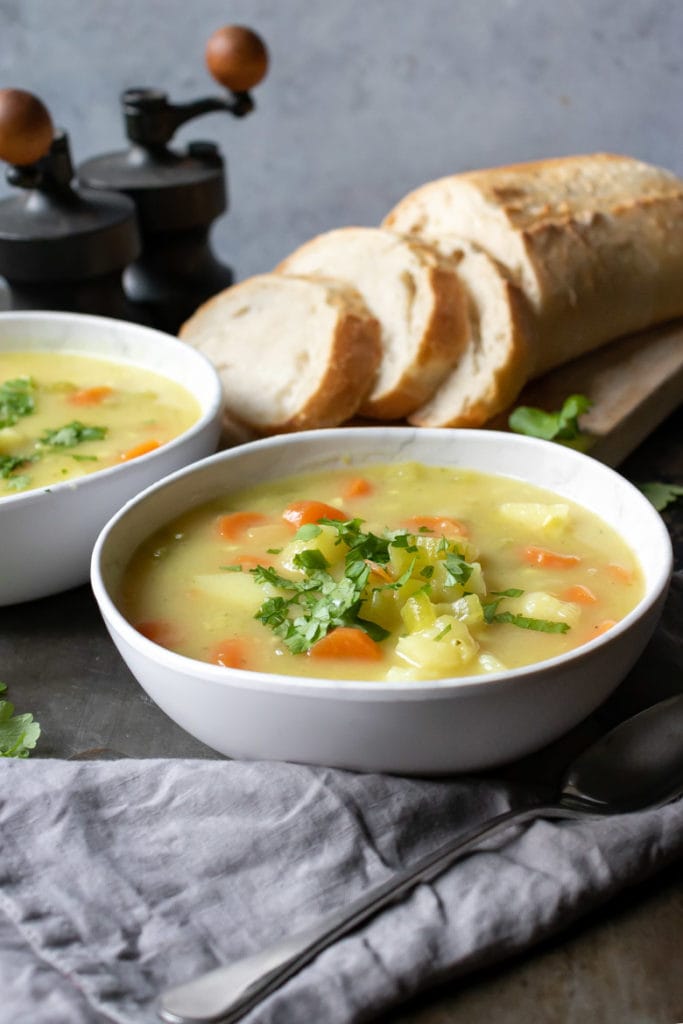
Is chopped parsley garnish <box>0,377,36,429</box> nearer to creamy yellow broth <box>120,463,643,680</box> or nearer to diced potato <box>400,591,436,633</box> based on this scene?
creamy yellow broth <box>120,463,643,680</box>

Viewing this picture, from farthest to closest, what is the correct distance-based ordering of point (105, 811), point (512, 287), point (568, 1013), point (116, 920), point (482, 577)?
point (512, 287) < point (482, 577) < point (105, 811) < point (116, 920) < point (568, 1013)

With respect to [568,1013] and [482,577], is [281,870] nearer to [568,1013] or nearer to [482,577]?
[568,1013]

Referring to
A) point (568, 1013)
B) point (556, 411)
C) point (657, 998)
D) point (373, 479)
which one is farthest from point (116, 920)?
point (556, 411)

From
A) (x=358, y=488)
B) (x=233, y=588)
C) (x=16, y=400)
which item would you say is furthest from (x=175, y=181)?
(x=233, y=588)

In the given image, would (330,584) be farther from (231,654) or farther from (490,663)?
(490,663)

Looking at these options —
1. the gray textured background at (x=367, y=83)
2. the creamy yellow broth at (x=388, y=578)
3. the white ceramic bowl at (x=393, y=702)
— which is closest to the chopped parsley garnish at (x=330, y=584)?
the creamy yellow broth at (x=388, y=578)
